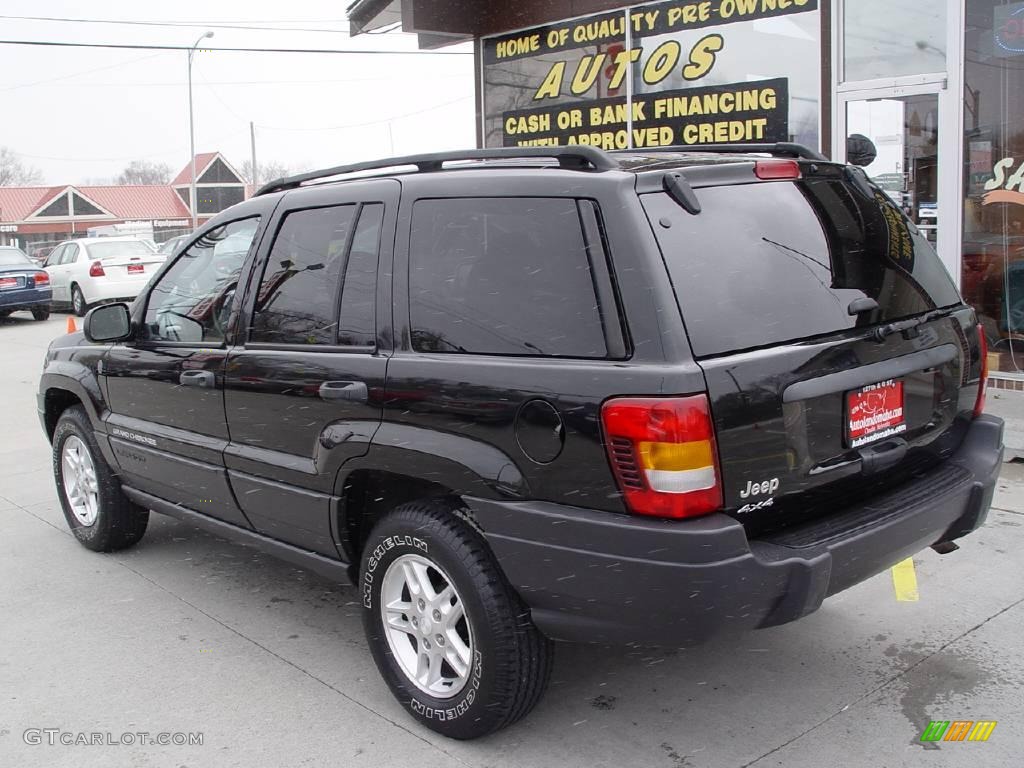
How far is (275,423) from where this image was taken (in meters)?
3.94

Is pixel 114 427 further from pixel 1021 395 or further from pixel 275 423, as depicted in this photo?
pixel 1021 395

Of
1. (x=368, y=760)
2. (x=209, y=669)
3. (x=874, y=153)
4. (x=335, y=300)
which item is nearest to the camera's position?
(x=368, y=760)

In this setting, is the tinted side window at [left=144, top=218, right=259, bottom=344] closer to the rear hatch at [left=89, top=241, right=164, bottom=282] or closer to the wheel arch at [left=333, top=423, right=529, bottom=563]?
the wheel arch at [left=333, top=423, right=529, bottom=563]

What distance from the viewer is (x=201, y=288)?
15.0 ft

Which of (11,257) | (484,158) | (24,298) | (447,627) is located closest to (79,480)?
(447,627)

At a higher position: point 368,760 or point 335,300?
point 335,300

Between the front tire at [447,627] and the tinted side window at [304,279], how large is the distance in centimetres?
83

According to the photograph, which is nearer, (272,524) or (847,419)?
(847,419)

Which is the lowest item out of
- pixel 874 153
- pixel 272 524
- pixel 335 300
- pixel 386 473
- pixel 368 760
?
pixel 368 760

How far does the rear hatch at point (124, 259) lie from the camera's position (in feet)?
68.3

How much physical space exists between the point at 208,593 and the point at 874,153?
22.1ft

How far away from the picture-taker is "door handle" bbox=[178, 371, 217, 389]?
14.0 feet

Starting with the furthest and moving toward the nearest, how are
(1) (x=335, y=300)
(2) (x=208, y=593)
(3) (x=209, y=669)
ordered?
(2) (x=208, y=593), (3) (x=209, y=669), (1) (x=335, y=300)

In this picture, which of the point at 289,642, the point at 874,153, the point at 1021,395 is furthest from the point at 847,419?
the point at 874,153
